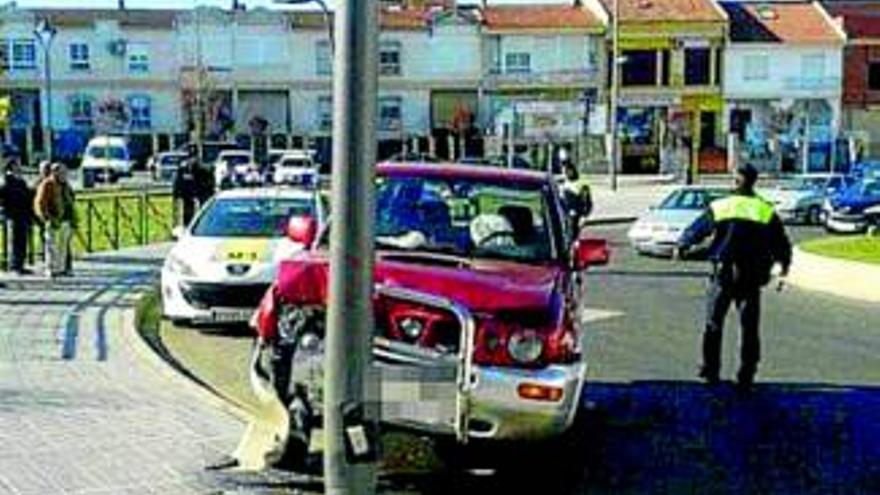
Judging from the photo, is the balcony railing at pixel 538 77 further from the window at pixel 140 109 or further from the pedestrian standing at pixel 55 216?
the pedestrian standing at pixel 55 216

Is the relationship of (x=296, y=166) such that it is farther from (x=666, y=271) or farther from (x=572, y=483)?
(x=572, y=483)

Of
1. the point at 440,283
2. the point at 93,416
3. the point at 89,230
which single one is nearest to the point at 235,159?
the point at 89,230

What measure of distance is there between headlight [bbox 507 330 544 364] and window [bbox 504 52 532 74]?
68823mm

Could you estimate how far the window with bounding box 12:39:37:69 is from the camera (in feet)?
247

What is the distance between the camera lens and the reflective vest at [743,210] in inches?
471

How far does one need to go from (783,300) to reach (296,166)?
36.6 metres

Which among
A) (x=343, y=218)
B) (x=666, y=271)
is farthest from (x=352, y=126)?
(x=666, y=271)

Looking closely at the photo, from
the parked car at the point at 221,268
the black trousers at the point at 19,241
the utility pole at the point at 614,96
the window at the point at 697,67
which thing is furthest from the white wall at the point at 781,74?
the parked car at the point at 221,268

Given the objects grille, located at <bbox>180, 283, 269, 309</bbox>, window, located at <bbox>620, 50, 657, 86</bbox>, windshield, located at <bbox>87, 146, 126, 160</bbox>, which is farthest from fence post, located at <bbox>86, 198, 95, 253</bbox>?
window, located at <bbox>620, 50, 657, 86</bbox>

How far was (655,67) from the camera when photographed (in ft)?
249

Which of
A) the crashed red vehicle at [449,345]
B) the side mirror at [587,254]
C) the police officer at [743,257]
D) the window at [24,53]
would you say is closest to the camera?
the crashed red vehicle at [449,345]

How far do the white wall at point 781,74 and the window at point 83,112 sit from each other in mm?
32910

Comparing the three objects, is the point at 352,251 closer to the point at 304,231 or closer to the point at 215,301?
the point at 304,231

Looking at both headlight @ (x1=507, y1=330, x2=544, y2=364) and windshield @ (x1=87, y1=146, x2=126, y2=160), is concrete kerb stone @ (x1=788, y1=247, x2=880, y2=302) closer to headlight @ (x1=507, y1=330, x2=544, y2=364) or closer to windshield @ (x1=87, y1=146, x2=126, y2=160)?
headlight @ (x1=507, y1=330, x2=544, y2=364)
